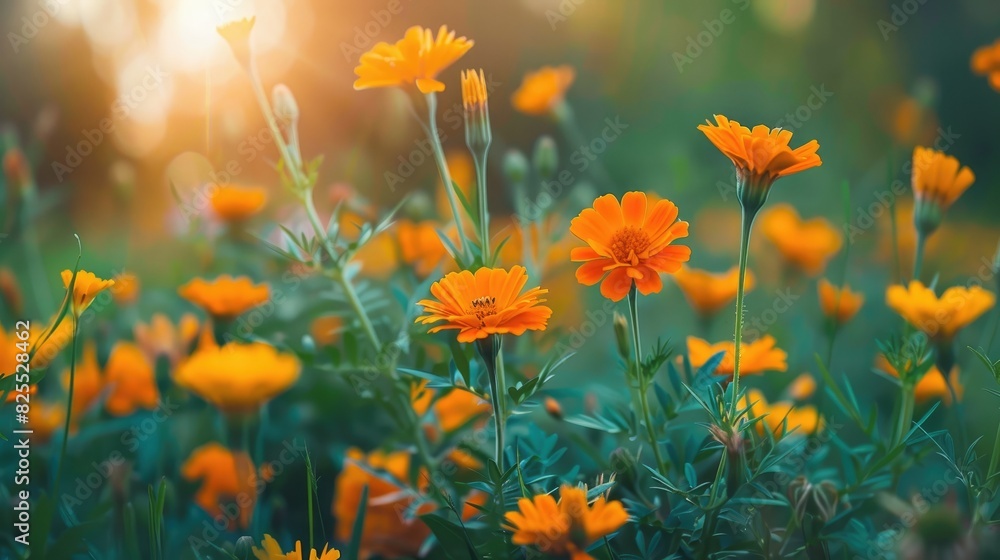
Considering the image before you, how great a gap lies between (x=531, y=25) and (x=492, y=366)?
6.37 feet

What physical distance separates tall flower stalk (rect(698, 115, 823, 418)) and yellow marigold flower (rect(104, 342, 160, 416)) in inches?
32.3

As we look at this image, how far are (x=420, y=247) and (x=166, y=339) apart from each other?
41 cm

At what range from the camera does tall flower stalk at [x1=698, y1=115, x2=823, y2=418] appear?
0.56 metres

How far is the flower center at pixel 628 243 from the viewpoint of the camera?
0.59 meters

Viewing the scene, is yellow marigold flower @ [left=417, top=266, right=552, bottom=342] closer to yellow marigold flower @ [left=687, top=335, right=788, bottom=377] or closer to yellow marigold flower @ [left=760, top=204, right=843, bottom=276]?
yellow marigold flower @ [left=687, top=335, right=788, bottom=377]

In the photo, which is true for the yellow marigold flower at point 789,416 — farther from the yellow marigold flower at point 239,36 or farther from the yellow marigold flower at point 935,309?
the yellow marigold flower at point 239,36

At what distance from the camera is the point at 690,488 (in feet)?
2.04

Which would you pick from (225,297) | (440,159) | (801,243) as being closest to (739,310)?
(440,159)

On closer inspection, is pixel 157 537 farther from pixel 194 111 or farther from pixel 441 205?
pixel 194 111

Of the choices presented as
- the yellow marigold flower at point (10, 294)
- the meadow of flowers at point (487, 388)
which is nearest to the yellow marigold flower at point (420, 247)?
the meadow of flowers at point (487, 388)

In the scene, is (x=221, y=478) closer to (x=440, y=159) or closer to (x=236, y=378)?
(x=236, y=378)

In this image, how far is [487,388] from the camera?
2.30 ft

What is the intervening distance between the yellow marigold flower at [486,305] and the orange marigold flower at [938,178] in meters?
0.45

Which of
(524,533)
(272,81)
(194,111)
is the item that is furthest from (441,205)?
(524,533)
